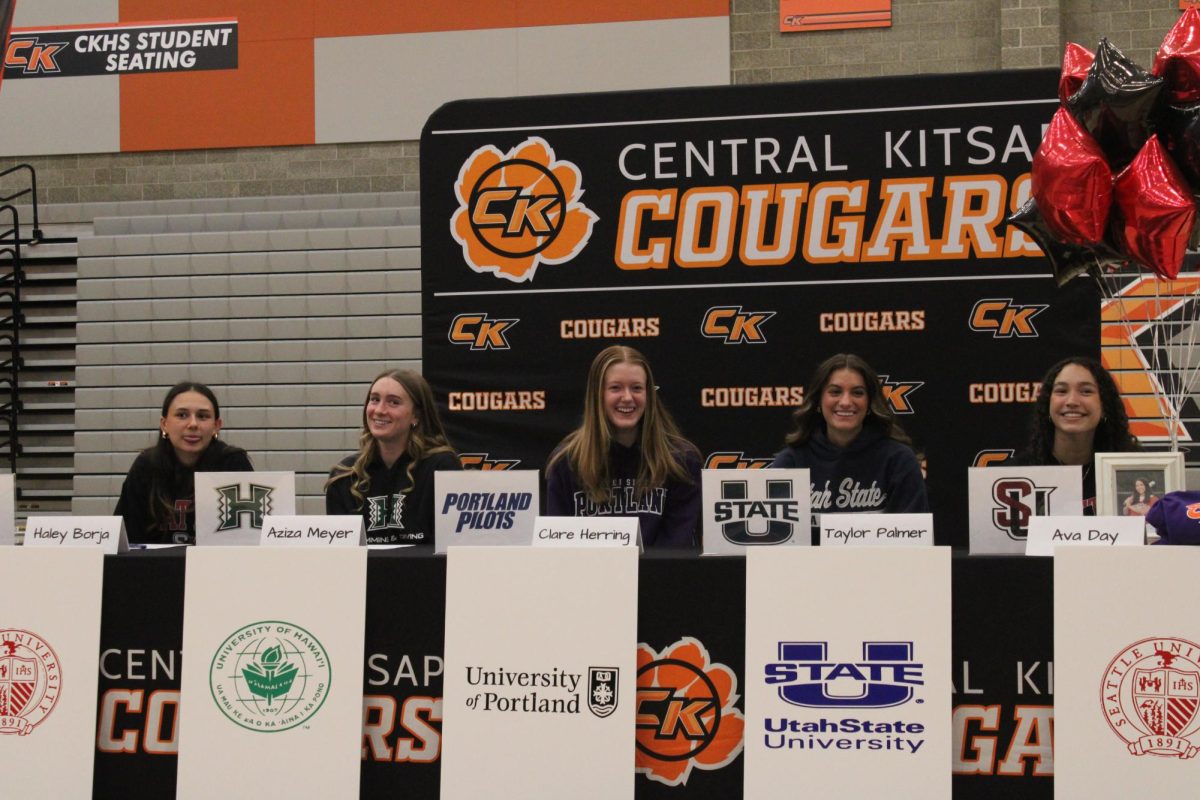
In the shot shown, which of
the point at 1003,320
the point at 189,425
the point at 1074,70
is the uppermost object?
the point at 1074,70

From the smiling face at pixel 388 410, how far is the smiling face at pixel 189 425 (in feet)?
2.23

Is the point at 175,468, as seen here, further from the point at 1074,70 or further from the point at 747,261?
the point at 1074,70

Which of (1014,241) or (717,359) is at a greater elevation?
(1014,241)

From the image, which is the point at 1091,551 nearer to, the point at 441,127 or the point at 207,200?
the point at 441,127

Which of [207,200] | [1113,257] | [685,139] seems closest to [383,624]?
[1113,257]

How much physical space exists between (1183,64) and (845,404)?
1.46 metres

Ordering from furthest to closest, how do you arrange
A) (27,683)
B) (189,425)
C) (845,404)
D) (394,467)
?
(189,425), (845,404), (394,467), (27,683)

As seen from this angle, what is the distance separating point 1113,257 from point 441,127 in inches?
119

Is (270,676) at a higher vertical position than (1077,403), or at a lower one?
lower

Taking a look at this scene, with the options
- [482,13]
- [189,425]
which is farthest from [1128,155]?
[482,13]

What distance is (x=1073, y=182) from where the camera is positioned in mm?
3729

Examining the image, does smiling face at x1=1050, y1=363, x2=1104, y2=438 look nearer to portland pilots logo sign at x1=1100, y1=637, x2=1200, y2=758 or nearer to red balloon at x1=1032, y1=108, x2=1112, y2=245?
red balloon at x1=1032, y1=108, x2=1112, y2=245

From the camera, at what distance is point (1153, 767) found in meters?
2.40

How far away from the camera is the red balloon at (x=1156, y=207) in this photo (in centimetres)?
354
